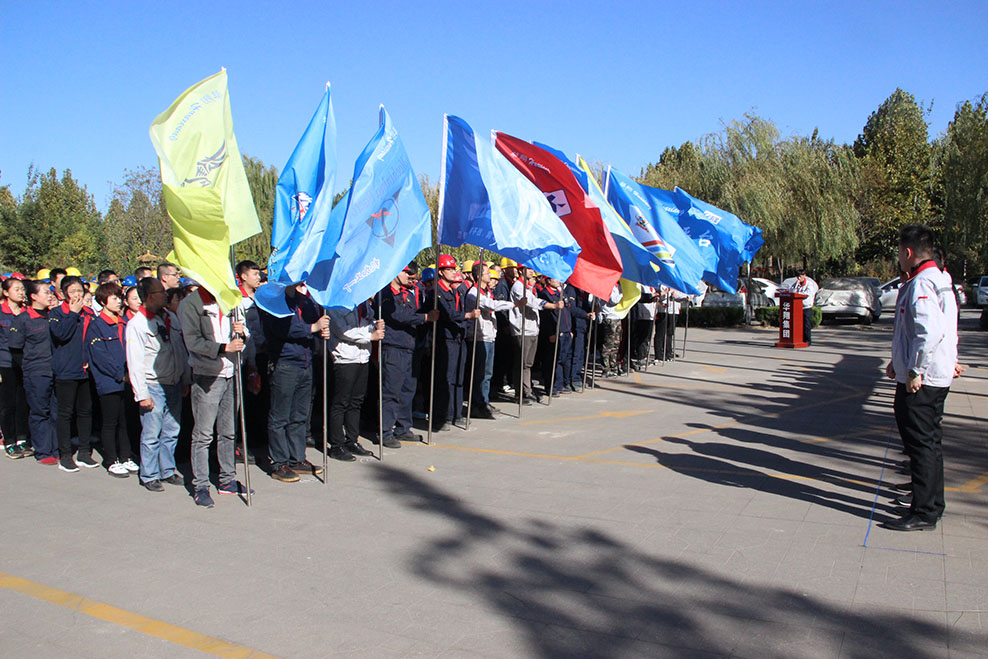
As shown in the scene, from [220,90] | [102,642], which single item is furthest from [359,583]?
[220,90]

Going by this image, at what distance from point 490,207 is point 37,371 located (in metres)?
5.11

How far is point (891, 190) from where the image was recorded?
42.3 metres

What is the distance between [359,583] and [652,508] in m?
2.62

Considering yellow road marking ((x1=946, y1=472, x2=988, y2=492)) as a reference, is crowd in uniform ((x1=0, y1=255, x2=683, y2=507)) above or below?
above

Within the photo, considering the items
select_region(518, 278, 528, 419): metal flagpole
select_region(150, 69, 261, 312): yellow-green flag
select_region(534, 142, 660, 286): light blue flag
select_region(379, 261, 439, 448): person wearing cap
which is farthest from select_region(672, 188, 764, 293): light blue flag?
select_region(150, 69, 261, 312): yellow-green flag

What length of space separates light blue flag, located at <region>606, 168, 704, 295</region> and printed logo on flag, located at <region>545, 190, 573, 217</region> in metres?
2.55

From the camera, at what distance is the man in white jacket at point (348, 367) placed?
319 inches

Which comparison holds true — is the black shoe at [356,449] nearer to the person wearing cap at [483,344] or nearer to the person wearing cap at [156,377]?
the person wearing cap at [156,377]

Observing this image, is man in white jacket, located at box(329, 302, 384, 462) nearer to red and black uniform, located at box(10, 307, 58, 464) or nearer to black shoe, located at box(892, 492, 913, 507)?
red and black uniform, located at box(10, 307, 58, 464)

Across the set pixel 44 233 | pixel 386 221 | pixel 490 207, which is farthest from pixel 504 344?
pixel 44 233

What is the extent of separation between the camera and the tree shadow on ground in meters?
4.07

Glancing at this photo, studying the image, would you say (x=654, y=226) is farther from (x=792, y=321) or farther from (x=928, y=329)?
(x=792, y=321)

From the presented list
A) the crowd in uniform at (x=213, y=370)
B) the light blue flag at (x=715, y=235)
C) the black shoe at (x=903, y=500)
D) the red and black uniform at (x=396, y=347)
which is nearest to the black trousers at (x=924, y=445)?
the black shoe at (x=903, y=500)

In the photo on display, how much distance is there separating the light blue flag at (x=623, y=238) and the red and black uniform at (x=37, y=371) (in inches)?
240
